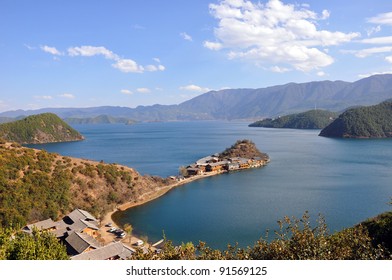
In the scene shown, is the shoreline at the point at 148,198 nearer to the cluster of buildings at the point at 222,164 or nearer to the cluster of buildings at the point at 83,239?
the cluster of buildings at the point at 222,164

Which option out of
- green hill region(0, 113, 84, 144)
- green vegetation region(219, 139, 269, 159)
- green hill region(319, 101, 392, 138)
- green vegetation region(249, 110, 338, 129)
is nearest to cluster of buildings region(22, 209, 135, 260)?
green vegetation region(219, 139, 269, 159)

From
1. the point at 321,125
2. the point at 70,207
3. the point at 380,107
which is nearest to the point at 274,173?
the point at 70,207

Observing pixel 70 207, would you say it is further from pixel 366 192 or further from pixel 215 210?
pixel 366 192

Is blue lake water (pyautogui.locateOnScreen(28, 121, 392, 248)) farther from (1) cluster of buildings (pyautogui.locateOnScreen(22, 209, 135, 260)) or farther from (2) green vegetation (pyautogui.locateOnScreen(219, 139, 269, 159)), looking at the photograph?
(2) green vegetation (pyautogui.locateOnScreen(219, 139, 269, 159))

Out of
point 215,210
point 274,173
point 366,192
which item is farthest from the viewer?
point 274,173
